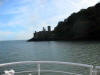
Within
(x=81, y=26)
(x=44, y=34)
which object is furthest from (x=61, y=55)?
(x=44, y=34)

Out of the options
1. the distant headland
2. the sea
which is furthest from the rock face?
the sea

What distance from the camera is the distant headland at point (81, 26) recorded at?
8512 centimetres

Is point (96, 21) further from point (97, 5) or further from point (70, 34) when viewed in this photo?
point (70, 34)

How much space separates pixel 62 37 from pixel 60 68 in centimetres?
8471

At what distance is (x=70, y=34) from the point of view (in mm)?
95938

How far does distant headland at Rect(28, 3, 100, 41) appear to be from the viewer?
3351 inches

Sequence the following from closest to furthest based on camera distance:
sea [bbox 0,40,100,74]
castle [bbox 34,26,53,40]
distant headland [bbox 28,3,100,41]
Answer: sea [bbox 0,40,100,74]
distant headland [bbox 28,3,100,41]
castle [bbox 34,26,53,40]

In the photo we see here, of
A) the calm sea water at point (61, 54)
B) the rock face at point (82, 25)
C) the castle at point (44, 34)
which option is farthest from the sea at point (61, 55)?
the castle at point (44, 34)

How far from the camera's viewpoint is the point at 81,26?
9019 cm

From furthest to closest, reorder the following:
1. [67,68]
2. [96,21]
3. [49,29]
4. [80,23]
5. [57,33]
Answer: [49,29]
[57,33]
[80,23]
[96,21]
[67,68]

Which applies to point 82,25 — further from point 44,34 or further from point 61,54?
point 61,54

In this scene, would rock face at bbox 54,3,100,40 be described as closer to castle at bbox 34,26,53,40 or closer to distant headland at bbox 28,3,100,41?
distant headland at bbox 28,3,100,41

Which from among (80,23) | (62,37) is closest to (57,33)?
(62,37)

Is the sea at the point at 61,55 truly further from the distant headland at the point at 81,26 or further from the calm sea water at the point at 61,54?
the distant headland at the point at 81,26
